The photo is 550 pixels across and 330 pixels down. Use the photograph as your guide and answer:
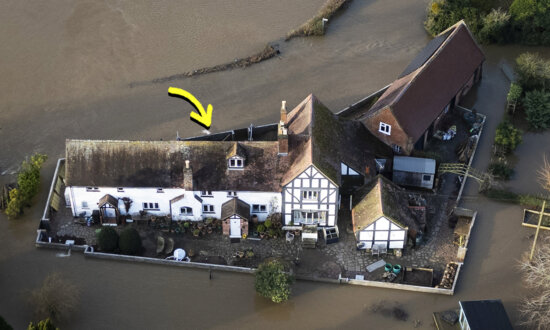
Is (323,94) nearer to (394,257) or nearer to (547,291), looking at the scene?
(394,257)

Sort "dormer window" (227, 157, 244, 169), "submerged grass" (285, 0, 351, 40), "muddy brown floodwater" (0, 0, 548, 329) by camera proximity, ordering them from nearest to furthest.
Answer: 1. "muddy brown floodwater" (0, 0, 548, 329)
2. "dormer window" (227, 157, 244, 169)
3. "submerged grass" (285, 0, 351, 40)

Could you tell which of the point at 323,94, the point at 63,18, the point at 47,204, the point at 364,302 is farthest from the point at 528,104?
the point at 63,18

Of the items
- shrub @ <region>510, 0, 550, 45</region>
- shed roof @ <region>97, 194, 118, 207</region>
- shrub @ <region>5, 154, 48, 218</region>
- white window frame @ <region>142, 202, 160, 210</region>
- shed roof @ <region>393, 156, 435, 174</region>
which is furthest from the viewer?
shrub @ <region>510, 0, 550, 45</region>

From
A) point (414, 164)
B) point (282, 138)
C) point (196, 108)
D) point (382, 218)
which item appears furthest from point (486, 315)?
point (196, 108)

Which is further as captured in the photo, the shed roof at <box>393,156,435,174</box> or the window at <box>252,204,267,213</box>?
the shed roof at <box>393,156,435,174</box>

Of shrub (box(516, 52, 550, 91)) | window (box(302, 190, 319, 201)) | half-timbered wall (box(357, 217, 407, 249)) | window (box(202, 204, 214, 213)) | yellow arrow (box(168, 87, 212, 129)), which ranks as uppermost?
shrub (box(516, 52, 550, 91))

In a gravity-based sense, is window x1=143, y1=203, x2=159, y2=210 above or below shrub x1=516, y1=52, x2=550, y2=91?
below

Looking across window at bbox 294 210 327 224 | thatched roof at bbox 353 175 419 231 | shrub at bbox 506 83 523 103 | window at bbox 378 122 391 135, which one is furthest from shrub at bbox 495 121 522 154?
window at bbox 294 210 327 224

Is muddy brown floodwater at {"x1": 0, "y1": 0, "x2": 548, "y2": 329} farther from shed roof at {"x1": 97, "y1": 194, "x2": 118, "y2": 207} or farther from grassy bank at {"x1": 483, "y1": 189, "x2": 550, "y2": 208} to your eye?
shed roof at {"x1": 97, "y1": 194, "x2": 118, "y2": 207}
